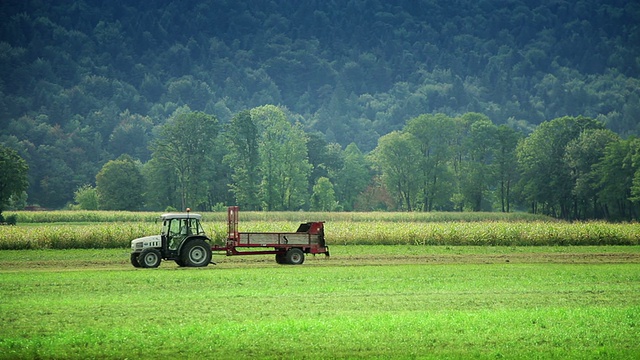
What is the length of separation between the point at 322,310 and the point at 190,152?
339 feet

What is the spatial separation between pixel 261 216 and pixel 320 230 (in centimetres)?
5265

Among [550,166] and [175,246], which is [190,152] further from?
[175,246]

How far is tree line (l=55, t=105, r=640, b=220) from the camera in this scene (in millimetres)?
113250

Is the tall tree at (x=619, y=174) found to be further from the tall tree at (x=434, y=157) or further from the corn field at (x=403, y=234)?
the corn field at (x=403, y=234)

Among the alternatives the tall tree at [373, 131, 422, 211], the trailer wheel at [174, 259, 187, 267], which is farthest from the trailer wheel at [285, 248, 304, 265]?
the tall tree at [373, 131, 422, 211]

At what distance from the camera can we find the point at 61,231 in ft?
169

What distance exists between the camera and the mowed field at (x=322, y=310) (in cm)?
1931

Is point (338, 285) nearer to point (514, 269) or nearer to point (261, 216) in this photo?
point (514, 269)

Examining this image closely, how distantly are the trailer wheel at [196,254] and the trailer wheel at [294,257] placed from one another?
3865 mm

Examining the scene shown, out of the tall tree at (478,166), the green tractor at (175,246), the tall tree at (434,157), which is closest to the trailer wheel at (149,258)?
the green tractor at (175,246)

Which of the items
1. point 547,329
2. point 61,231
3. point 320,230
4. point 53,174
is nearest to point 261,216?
point 61,231

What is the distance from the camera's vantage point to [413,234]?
5566 cm

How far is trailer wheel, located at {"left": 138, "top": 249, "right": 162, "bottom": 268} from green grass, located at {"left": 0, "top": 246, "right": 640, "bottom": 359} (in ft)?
3.32

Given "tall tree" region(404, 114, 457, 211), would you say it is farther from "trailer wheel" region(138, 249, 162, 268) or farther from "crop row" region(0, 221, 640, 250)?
"trailer wheel" region(138, 249, 162, 268)
